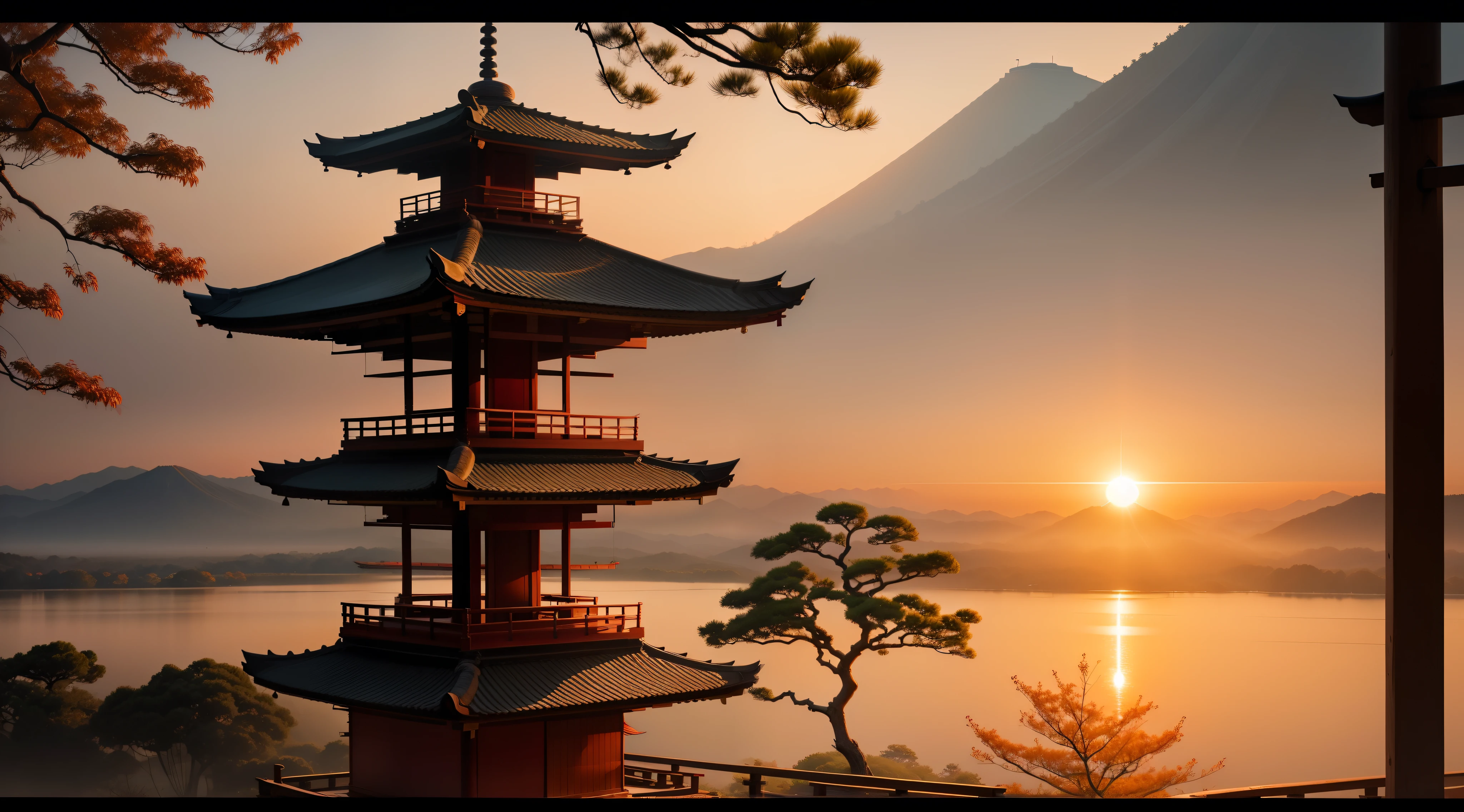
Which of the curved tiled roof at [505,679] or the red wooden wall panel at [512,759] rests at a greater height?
the curved tiled roof at [505,679]

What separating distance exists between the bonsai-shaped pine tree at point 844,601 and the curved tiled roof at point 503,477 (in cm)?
1002

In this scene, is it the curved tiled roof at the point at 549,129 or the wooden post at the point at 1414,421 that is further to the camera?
the curved tiled roof at the point at 549,129

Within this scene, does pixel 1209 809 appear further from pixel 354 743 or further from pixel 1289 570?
pixel 1289 570

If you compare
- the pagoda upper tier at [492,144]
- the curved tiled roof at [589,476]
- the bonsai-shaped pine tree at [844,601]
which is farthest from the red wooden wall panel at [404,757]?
the bonsai-shaped pine tree at [844,601]

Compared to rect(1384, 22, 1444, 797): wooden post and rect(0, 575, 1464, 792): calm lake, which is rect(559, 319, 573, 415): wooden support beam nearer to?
rect(1384, 22, 1444, 797): wooden post

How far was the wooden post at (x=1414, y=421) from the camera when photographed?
3844 millimetres

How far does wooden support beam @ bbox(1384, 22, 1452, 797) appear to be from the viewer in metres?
3.84

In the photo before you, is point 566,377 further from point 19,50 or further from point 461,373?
point 19,50

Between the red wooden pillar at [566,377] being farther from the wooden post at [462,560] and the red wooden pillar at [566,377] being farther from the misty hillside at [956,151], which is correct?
the misty hillside at [956,151]

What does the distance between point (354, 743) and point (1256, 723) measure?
4436 centimetres

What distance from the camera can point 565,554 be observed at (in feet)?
42.0

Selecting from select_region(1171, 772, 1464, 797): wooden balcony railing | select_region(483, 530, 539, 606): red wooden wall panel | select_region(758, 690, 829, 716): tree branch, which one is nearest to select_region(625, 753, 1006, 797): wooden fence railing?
select_region(483, 530, 539, 606): red wooden wall panel

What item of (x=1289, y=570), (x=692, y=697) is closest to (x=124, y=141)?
(x=692, y=697)

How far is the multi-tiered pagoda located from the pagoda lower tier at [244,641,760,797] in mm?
26
